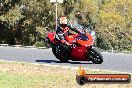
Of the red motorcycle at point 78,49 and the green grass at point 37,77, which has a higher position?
the red motorcycle at point 78,49

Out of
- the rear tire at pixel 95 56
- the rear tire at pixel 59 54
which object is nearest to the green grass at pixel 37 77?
the rear tire at pixel 59 54

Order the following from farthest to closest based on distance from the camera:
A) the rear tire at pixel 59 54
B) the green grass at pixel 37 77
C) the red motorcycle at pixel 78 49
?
the rear tire at pixel 59 54 < the red motorcycle at pixel 78 49 < the green grass at pixel 37 77

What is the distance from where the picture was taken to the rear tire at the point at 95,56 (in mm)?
16375

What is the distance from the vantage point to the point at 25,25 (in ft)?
185

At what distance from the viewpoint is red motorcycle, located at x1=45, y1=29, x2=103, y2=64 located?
1630cm

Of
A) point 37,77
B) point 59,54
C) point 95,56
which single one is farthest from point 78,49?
point 37,77

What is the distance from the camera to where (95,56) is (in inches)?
659

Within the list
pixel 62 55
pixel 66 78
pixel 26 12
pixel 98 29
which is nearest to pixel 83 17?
pixel 98 29

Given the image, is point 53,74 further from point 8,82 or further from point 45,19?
point 45,19

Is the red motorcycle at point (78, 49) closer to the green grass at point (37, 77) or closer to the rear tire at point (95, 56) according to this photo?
the rear tire at point (95, 56)

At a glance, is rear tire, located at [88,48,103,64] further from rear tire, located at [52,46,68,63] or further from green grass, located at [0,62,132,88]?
green grass, located at [0,62,132,88]

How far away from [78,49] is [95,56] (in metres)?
0.76

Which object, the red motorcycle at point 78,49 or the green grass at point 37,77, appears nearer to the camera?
the green grass at point 37,77

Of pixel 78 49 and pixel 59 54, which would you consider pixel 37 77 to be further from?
pixel 59 54
